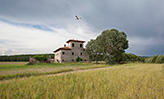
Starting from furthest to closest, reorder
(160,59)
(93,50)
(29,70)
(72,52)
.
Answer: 1. (72,52)
2. (93,50)
3. (160,59)
4. (29,70)

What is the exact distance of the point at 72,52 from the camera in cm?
3988

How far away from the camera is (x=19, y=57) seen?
8044cm

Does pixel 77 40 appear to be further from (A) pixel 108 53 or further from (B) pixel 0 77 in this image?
(B) pixel 0 77

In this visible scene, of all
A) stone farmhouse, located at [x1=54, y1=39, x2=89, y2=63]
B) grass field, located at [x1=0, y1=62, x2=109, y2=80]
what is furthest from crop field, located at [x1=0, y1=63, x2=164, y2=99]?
stone farmhouse, located at [x1=54, y1=39, x2=89, y2=63]

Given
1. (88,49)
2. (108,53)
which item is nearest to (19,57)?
(88,49)

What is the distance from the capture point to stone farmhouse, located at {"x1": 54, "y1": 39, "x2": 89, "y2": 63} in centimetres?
3798

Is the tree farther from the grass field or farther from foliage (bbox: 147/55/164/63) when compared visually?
the grass field

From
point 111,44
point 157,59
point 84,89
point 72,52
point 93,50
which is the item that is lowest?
point 84,89

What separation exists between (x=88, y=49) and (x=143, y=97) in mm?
35720

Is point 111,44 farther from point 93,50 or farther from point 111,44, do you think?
point 93,50

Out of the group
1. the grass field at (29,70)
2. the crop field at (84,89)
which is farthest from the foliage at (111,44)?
the crop field at (84,89)

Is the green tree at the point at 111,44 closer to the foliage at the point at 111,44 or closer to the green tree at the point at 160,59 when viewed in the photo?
the foliage at the point at 111,44

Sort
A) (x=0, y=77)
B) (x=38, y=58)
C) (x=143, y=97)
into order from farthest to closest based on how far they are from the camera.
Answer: (x=38, y=58)
(x=0, y=77)
(x=143, y=97)

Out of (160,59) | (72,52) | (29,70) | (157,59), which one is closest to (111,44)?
(157,59)
